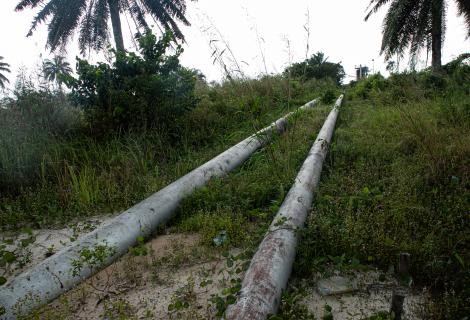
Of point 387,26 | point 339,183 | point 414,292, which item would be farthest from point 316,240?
point 387,26

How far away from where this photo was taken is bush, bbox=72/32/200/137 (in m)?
4.52

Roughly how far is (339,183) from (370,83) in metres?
8.24

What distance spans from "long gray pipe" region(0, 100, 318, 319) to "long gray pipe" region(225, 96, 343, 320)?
0.97 meters

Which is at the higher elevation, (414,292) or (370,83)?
(370,83)

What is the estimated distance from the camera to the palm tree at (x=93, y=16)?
15.1 m

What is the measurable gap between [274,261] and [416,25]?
15.4 meters

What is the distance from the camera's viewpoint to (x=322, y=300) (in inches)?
69.9

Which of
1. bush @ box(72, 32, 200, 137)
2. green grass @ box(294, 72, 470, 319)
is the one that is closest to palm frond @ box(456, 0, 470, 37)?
green grass @ box(294, 72, 470, 319)

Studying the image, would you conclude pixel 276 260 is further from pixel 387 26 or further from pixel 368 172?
pixel 387 26

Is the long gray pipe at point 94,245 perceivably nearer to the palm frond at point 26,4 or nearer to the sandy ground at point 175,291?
the sandy ground at point 175,291

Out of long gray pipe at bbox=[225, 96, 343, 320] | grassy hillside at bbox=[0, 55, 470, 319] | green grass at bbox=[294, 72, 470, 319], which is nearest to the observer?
long gray pipe at bbox=[225, 96, 343, 320]

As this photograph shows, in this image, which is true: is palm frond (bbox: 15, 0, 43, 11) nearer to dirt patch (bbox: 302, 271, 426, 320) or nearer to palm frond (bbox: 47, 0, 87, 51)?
palm frond (bbox: 47, 0, 87, 51)

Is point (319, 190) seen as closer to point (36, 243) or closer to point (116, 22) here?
point (36, 243)

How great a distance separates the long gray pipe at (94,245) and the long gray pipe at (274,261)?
0.97 m
